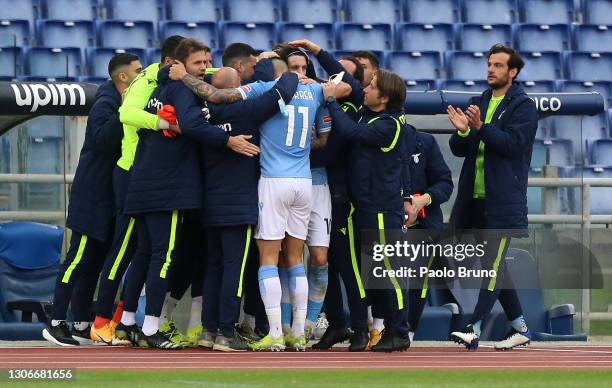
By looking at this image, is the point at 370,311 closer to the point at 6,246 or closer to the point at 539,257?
the point at 539,257

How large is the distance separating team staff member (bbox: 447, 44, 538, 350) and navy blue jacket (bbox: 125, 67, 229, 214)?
1.60m

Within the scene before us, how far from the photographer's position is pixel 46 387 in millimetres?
5621

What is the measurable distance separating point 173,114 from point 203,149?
31 cm

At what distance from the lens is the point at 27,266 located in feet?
31.2

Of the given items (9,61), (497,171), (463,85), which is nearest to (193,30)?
(463,85)

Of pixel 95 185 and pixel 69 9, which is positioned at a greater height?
pixel 69 9

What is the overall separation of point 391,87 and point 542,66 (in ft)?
33.0

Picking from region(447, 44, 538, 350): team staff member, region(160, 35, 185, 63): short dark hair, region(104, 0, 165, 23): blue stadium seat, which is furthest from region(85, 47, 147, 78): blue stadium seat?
region(447, 44, 538, 350): team staff member

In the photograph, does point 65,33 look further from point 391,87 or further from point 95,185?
point 391,87

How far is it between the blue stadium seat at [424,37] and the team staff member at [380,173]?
9.63 meters

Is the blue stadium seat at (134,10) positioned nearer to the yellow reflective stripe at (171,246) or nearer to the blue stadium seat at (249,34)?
the blue stadium seat at (249,34)

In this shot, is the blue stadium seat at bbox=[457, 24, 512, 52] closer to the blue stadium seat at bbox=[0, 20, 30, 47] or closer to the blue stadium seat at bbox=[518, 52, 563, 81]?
the blue stadium seat at bbox=[518, 52, 563, 81]

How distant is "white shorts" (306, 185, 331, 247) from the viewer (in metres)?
8.33

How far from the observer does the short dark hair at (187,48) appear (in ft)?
26.7
